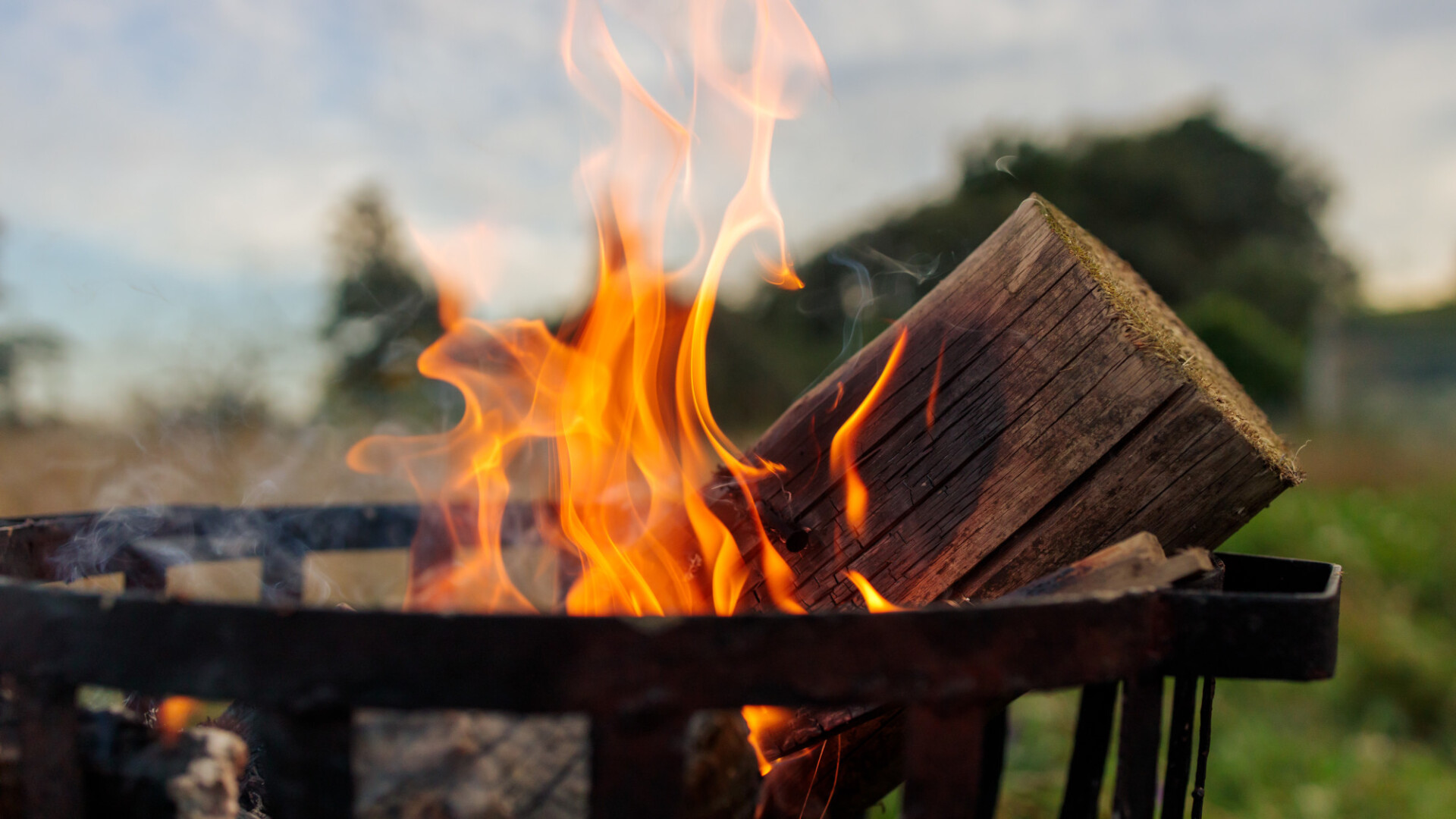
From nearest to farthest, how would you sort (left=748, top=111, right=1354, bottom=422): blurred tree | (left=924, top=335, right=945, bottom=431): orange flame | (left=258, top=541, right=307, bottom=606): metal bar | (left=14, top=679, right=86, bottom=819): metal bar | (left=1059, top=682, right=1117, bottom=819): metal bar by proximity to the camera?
(left=14, top=679, right=86, bottom=819): metal bar, (left=1059, top=682, right=1117, bottom=819): metal bar, (left=924, top=335, right=945, bottom=431): orange flame, (left=258, top=541, right=307, bottom=606): metal bar, (left=748, top=111, right=1354, bottom=422): blurred tree

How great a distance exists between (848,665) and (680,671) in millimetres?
196

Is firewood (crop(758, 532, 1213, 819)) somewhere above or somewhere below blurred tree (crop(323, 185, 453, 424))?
below

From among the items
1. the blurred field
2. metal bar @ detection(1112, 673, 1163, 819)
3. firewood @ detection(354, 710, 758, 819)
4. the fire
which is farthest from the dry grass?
the blurred field

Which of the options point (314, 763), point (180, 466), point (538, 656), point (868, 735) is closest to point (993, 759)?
point (868, 735)

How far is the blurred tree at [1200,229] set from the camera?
39.9 feet

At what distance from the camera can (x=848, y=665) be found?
961mm

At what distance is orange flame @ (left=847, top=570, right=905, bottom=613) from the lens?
1.51m

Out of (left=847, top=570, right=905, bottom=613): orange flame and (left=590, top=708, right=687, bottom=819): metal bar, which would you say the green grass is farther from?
(left=590, top=708, right=687, bottom=819): metal bar

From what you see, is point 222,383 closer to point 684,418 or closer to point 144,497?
point 144,497

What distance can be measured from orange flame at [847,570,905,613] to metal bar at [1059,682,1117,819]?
35cm

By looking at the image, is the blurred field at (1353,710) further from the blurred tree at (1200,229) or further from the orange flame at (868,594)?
the blurred tree at (1200,229)

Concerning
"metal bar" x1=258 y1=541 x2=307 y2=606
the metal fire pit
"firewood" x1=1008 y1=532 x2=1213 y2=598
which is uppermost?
"metal bar" x1=258 y1=541 x2=307 y2=606

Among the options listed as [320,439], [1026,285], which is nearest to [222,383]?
[320,439]

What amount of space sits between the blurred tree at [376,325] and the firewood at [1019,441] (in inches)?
237
